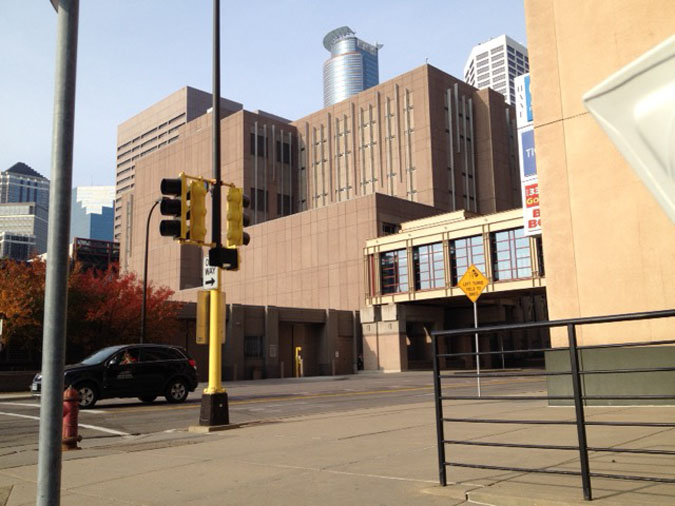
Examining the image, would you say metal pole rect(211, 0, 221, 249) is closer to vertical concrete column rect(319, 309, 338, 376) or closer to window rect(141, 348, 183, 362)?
window rect(141, 348, 183, 362)

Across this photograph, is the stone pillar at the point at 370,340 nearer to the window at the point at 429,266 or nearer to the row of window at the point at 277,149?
the window at the point at 429,266

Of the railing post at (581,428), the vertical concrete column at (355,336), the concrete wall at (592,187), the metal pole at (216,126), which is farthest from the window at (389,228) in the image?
the railing post at (581,428)

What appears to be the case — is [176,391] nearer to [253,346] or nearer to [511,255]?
[253,346]

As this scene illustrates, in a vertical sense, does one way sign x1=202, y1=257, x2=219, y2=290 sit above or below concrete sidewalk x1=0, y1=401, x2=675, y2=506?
above

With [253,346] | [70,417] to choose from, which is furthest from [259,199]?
[70,417]

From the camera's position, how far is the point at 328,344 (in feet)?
185

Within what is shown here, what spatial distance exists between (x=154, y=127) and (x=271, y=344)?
139932 millimetres

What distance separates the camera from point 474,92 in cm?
8438

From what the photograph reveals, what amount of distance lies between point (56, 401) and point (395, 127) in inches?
3081

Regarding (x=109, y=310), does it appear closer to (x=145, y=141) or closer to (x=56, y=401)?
(x=56, y=401)

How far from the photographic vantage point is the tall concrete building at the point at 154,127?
16588cm

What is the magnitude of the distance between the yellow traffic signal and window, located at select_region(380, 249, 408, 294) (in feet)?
154

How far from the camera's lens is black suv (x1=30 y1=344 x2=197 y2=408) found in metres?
18.5

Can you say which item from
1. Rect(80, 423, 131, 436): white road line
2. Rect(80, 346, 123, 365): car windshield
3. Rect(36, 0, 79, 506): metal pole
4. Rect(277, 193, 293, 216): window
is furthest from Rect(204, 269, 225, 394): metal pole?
Rect(277, 193, 293, 216): window
